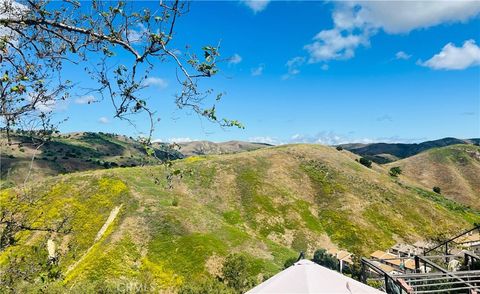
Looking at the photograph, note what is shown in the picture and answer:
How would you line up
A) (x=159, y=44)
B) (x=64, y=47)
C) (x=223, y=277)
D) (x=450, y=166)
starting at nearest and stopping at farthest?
(x=159, y=44) → (x=64, y=47) → (x=223, y=277) → (x=450, y=166)

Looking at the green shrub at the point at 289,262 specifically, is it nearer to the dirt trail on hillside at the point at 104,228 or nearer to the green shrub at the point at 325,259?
the green shrub at the point at 325,259

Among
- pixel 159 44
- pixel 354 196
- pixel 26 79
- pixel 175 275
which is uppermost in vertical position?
pixel 159 44

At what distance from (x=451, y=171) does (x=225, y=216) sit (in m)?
121

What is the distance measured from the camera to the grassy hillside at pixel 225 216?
159 ft

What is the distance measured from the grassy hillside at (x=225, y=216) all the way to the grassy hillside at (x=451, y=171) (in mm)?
44676

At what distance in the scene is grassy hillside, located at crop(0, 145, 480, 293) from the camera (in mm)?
48344

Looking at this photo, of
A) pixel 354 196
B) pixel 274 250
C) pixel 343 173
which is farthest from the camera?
pixel 343 173

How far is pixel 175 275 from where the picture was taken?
1865 inches

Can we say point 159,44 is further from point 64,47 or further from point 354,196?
point 354,196

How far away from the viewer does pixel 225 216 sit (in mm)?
74750

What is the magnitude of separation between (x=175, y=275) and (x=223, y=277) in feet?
21.2

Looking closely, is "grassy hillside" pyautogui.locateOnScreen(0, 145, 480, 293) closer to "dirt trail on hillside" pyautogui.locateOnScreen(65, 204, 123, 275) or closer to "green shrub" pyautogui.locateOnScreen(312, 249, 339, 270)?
"dirt trail on hillside" pyautogui.locateOnScreen(65, 204, 123, 275)

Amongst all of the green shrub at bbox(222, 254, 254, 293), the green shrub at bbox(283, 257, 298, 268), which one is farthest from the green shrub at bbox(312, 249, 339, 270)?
the green shrub at bbox(222, 254, 254, 293)

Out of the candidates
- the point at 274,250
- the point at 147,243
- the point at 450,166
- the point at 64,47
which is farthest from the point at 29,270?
the point at 450,166
